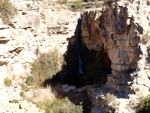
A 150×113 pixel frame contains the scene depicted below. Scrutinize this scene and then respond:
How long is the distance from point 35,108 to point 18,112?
35.5 inches

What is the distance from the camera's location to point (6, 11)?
10.9m

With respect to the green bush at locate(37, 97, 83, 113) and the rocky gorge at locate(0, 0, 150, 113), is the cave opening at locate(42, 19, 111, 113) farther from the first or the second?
the green bush at locate(37, 97, 83, 113)

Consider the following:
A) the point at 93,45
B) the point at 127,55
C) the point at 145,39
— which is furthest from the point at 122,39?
the point at 93,45

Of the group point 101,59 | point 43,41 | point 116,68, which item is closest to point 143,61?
point 116,68

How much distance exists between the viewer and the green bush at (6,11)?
416 inches

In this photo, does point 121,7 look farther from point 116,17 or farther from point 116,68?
point 116,68

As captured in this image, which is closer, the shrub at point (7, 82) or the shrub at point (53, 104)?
the shrub at point (53, 104)

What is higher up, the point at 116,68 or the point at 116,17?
the point at 116,17

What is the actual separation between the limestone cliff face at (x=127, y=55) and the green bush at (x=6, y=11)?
6.43 metres

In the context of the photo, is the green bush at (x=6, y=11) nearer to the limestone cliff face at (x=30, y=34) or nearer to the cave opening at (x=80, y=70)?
the limestone cliff face at (x=30, y=34)

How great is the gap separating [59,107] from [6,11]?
724 centimetres

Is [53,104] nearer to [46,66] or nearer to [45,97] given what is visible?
[45,97]

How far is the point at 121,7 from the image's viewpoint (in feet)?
25.8

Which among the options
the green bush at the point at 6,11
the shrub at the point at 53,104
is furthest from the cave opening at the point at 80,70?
the green bush at the point at 6,11
